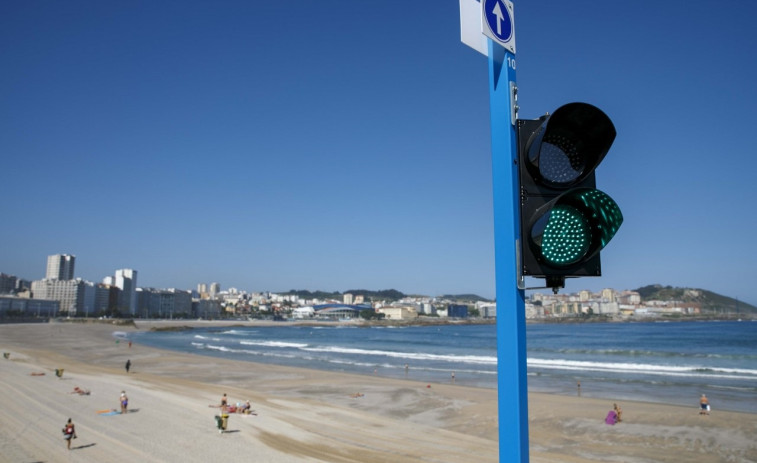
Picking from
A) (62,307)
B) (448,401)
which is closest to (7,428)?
(448,401)

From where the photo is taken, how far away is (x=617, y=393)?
28.6 m

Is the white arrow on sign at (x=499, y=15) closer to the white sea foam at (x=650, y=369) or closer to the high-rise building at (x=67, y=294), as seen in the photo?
the white sea foam at (x=650, y=369)

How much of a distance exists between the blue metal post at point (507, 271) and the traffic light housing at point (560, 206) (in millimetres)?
69

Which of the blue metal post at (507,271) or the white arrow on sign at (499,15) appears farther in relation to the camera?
the white arrow on sign at (499,15)

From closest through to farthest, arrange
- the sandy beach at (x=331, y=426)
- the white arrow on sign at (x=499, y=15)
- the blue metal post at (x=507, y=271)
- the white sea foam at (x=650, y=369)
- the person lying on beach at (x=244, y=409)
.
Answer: the blue metal post at (x=507, y=271) → the white arrow on sign at (x=499, y=15) → the sandy beach at (x=331, y=426) → the person lying on beach at (x=244, y=409) → the white sea foam at (x=650, y=369)

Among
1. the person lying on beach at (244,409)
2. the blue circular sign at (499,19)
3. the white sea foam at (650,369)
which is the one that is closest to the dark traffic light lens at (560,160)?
the blue circular sign at (499,19)

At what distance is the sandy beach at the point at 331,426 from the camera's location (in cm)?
1534

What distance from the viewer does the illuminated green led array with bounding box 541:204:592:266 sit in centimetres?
222

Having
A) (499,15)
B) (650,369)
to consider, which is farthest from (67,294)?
(499,15)

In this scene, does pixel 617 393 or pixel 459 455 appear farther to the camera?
pixel 617 393

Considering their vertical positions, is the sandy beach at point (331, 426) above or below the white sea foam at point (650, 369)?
above

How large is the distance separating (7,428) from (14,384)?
11.3 meters

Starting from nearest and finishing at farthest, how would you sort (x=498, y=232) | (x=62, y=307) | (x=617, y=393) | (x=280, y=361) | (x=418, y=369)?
1. (x=498, y=232)
2. (x=617, y=393)
3. (x=418, y=369)
4. (x=280, y=361)
5. (x=62, y=307)

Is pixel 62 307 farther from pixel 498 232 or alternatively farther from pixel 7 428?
pixel 498 232
